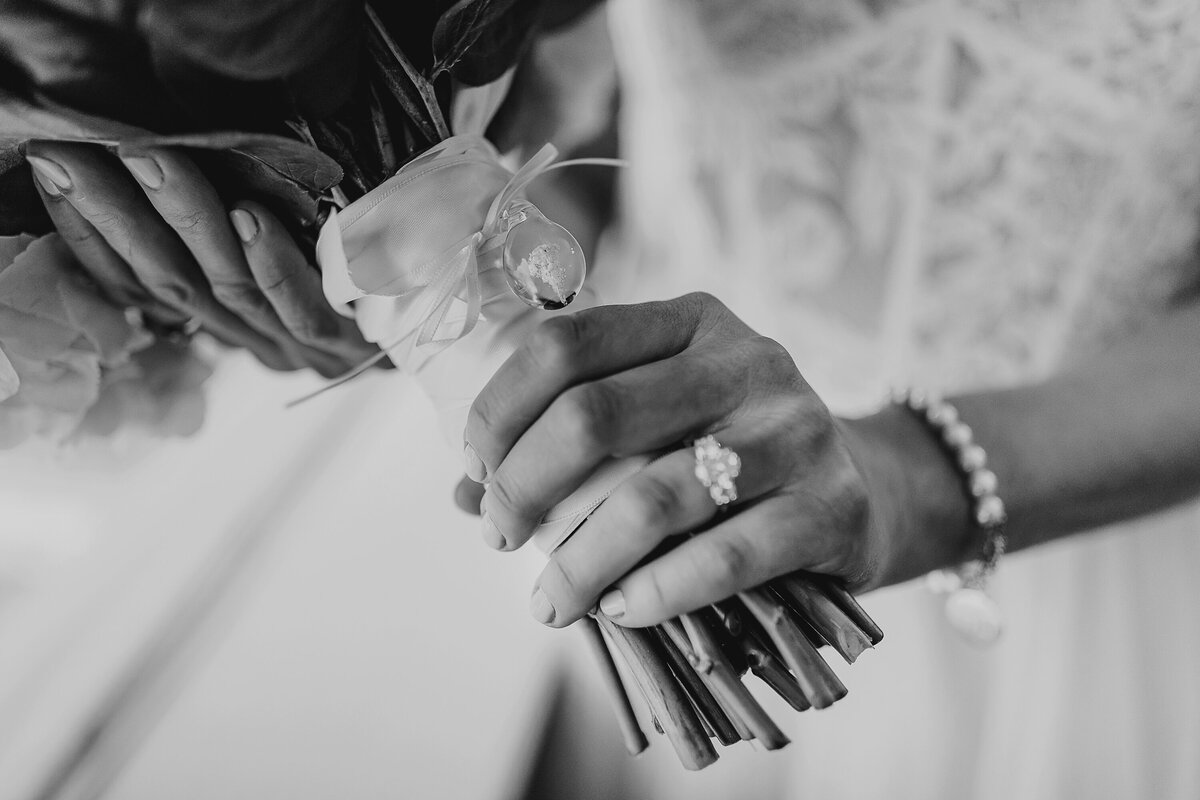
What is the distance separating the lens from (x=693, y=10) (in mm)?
766

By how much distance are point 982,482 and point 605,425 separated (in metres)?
0.41

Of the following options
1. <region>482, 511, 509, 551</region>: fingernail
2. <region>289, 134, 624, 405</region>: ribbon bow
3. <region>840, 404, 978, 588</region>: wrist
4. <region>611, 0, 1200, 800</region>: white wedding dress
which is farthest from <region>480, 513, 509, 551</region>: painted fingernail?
<region>611, 0, 1200, 800</region>: white wedding dress

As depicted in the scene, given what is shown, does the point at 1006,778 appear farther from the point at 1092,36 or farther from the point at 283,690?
the point at 283,690

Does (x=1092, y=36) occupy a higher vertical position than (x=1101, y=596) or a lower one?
higher

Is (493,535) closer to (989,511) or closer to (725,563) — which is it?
(725,563)

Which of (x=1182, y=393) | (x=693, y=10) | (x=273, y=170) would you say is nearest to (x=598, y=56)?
(x=693, y=10)

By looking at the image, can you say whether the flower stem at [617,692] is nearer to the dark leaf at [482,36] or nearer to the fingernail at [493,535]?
the fingernail at [493,535]

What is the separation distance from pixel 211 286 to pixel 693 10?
51 cm

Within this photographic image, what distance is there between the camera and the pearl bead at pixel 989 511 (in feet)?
2.13

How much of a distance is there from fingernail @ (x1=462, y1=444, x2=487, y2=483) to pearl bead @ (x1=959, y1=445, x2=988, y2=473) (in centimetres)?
41

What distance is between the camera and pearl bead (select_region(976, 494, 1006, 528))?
0.65 meters

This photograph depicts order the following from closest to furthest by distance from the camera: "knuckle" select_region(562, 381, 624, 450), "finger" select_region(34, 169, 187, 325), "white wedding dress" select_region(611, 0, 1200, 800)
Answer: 1. "knuckle" select_region(562, 381, 624, 450)
2. "finger" select_region(34, 169, 187, 325)
3. "white wedding dress" select_region(611, 0, 1200, 800)

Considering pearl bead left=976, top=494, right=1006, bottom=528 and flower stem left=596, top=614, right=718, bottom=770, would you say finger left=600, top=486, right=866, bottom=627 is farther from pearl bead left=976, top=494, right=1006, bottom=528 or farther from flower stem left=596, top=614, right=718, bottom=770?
pearl bead left=976, top=494, right=1006, bottom=528

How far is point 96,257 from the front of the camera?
543 mm
